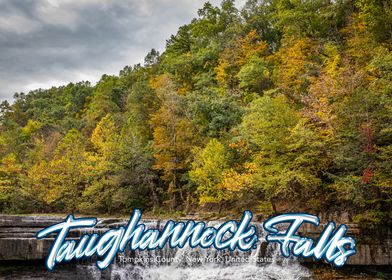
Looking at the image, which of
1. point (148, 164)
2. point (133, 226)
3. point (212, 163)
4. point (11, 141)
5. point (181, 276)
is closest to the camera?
point (133, 226)

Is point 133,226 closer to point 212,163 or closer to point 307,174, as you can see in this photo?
point 307,174

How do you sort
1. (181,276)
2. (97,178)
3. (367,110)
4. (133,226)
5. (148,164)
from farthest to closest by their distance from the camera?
1. (97,178)
2. (148,164)
3. (367,110)
4. (181,276)
5. (133,226)

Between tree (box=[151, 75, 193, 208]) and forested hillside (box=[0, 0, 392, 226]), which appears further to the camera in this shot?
tree (box=[151, 75, 193, 208])

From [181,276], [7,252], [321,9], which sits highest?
[321,9]

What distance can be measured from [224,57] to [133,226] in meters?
28.6

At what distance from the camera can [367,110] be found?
50.3 ft

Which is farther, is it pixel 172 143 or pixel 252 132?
pixel 172 143

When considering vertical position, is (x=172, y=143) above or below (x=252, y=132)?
below

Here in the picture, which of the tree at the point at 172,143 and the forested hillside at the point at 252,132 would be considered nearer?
the forested hillside at the point at 252,132

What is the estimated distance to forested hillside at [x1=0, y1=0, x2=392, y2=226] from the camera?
1584 cm

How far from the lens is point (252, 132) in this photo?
20.3 meters

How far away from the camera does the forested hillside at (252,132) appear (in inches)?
624

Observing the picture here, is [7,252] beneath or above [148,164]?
beneath

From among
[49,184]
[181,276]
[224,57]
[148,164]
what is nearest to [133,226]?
[181,276]
